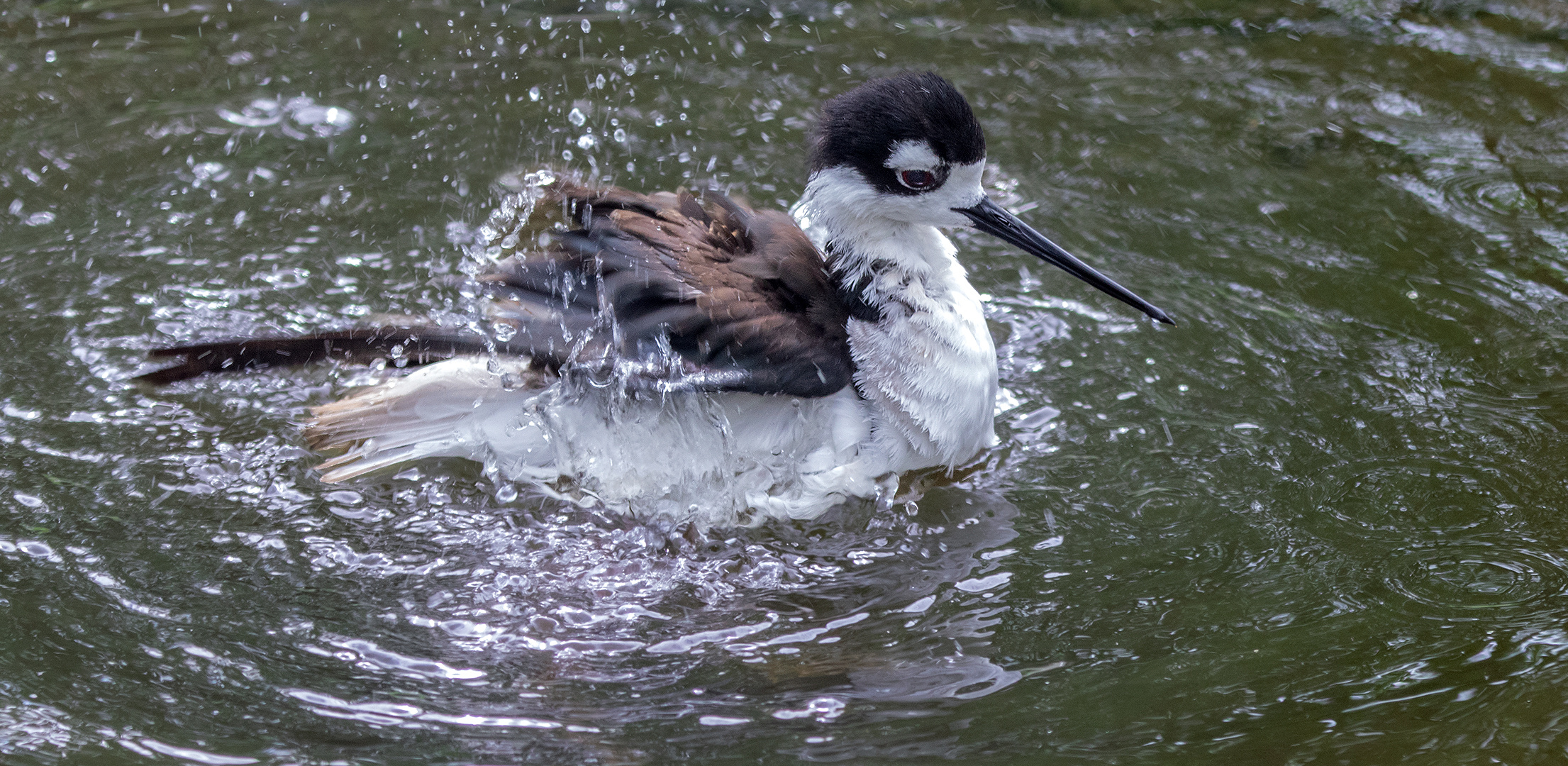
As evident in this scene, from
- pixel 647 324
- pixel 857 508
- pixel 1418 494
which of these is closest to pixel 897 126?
pixel 647 324

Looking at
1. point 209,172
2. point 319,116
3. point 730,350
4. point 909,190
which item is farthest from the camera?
point 319,116

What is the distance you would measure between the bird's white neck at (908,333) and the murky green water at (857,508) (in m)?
0.26

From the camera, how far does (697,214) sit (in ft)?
14.2

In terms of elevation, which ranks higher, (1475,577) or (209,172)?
(209,172)

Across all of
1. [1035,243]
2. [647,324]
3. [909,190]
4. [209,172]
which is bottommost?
[209,172]

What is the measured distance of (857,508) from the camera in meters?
Result: 4.28

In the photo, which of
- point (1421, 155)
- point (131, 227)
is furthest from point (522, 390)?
point (1421, 155)

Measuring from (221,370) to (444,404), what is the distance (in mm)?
659

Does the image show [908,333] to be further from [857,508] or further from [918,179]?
[857,508]

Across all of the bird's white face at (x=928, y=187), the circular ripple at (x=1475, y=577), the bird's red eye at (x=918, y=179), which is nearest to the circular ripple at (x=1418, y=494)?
the circular ripple at (x=1475, y=577)

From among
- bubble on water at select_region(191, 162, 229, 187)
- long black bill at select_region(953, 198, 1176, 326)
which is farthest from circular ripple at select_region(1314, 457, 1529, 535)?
bubble on water at select_region(191, 162, 229, 187)

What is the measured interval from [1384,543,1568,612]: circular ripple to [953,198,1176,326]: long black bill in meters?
1.01

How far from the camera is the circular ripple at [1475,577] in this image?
367 centimetres

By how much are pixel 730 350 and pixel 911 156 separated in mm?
810
